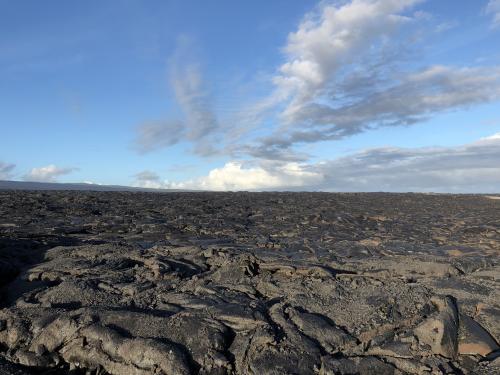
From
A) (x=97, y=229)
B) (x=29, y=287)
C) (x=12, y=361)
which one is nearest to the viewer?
(x=12, y=361)

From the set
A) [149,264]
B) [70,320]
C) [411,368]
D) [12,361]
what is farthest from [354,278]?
[12,361]

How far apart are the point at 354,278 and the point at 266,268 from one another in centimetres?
157

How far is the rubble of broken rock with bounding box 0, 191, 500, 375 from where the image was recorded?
557cm

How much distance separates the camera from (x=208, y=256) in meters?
9.41

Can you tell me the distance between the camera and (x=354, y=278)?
7.97 metres

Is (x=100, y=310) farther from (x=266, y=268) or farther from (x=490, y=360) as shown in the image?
(x=490, y=360)

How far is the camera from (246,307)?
→ 663cm

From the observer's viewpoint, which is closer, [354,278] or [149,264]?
[354,278]

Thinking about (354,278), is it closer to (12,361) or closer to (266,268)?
(266,268)

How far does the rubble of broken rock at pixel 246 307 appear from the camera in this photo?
18.3 feet

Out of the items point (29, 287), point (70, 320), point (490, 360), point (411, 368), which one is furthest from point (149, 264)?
point (490, 360)

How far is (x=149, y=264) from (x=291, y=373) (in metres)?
4.27

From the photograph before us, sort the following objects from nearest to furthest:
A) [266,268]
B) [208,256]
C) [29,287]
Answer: [29,287] < [266,268] < [208,256]

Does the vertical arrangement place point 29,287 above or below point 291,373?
above
